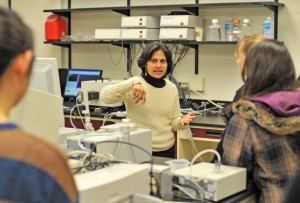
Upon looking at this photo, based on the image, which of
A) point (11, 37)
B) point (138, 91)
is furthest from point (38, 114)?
point (138, 91)

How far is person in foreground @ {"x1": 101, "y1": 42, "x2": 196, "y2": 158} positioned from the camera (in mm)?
2854

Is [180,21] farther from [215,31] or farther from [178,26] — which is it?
[215,31]

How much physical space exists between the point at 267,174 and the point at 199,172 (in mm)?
272

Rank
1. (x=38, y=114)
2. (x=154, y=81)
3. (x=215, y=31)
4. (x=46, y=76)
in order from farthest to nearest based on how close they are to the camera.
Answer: (x=215, y=31), (x=154, y=81), (x=46, y=76), (x=38, y=114)

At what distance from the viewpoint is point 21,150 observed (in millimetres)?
856

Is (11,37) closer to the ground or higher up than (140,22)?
closer to the ground

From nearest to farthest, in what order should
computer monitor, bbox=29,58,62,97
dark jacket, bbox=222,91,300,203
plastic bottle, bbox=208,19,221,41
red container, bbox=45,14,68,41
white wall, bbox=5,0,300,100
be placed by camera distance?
1. dark jacket, bbox=222,91,300,203
2. computer monitor, bbox=29,58,62,97
3. white wall, bbox=5,0,300,100
4. plastic bottle, bbox=208,19,221,41
5. red container, bbox=45,14,68,41

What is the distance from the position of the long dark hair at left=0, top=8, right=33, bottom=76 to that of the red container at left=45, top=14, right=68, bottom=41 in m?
3.91

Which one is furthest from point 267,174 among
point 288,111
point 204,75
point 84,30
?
point 84,30

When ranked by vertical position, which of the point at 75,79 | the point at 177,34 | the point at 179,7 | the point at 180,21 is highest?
the point at 179,7

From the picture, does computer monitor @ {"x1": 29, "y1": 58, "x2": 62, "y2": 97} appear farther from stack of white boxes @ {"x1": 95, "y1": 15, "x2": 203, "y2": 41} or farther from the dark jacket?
stack of white boxes @ {"x1": 95, "y1": 15, "x2": 203, "y2": 41}

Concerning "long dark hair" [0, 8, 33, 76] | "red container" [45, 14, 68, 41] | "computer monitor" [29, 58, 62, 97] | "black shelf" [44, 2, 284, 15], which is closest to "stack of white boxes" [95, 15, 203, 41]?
"black shelf" [44, 2, 284, 15]

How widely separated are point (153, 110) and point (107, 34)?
1625 mm

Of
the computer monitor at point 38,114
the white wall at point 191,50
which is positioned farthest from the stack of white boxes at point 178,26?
the computer monitor at point 38,114
